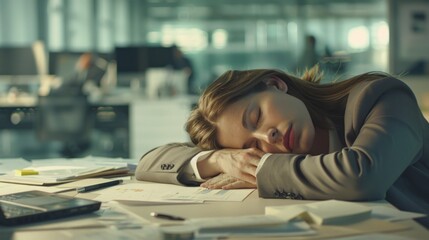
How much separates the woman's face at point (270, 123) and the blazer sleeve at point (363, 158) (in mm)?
97

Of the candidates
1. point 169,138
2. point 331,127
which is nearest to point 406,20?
point 169,138

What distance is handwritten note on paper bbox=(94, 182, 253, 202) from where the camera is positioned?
1243 mm

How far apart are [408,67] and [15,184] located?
4578 millimetres

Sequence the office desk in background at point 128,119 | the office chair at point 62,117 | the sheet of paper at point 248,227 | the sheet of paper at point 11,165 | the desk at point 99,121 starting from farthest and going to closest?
1. the desk at point 99,121
2. the office desk in background at point 128,119
3. the office chair at point 62,117
4. the sheet of paper at point 11,165
5. the sheet of paper at point 248,227

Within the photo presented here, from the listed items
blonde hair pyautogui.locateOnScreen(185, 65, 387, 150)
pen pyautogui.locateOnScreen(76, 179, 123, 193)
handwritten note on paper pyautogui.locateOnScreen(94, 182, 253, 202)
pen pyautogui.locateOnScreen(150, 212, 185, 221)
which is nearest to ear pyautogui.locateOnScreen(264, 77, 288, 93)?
blonde hair pyautogui.locateOnScreen(185, 65, 387, 150)

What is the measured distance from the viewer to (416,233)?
0.92 m

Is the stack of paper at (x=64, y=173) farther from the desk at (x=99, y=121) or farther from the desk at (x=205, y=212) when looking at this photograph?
the desk at (x=99, y=121)

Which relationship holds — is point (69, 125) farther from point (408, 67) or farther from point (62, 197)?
point (62, 197)

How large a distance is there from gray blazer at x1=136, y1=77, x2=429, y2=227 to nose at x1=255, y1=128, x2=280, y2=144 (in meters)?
0.10

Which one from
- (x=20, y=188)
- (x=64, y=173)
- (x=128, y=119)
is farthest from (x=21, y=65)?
(x=20, y=188)

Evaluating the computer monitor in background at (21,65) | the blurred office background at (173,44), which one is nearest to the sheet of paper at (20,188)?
the blurred office background at (173,44)

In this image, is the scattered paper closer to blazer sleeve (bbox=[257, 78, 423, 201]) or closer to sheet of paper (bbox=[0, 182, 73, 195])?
blazer sleeve (bbox=[257, 78, 423, 201])

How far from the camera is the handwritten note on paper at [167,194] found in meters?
1.24

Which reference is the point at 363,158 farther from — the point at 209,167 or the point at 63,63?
the point at 63,63
